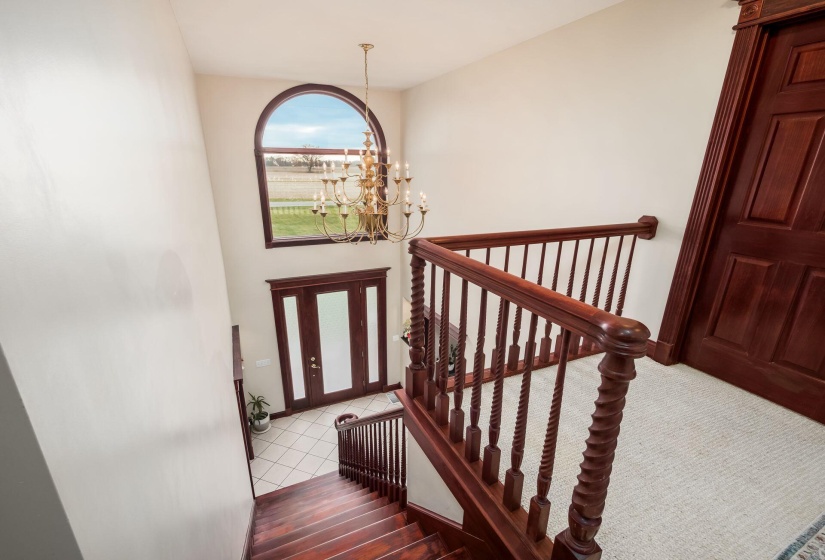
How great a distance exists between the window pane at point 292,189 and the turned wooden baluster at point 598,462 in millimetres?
4816

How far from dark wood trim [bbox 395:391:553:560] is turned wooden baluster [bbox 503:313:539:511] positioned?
0.06 meters

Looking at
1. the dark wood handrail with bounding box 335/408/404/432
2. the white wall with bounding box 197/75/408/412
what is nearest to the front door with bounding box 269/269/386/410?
the white wall with bounding box 197/75/408/412

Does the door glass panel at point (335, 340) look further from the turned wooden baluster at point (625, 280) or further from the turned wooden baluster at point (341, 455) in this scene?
the turned wooden baluster at point (625, 280)

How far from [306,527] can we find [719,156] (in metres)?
3.84

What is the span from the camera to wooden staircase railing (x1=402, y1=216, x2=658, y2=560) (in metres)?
0.87

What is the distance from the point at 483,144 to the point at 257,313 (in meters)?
4.00

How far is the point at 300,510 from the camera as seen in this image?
352 centimetres

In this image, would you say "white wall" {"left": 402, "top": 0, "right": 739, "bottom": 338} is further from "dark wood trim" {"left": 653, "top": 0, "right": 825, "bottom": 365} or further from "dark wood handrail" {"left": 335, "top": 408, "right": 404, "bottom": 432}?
"dark wood handrail" {"left": 335, "top": 408, "right": 404, "bottom": 432}

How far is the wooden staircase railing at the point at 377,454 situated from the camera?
3.02 metres

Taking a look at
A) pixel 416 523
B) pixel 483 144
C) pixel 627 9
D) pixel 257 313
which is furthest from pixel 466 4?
pixel 257 313

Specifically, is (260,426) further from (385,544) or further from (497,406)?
(497,406)

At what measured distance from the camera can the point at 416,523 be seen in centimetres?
224

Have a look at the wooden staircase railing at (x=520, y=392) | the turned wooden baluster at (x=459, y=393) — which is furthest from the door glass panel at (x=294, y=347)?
the turned wooden baluster at (x=459, y=393)

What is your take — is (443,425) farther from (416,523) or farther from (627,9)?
(627,9)
